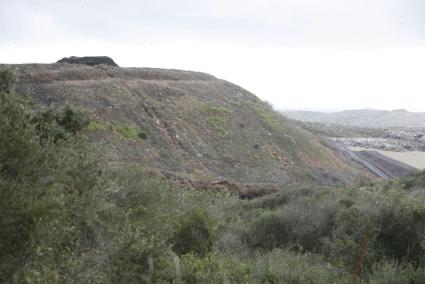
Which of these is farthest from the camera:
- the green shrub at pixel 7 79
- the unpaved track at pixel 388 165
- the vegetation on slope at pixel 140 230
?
the unpaved track at pixel 388 165

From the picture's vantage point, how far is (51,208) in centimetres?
471

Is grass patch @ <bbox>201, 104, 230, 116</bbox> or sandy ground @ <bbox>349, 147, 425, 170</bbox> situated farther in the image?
sandy ground @ <bbox>349, 147, 425, 170</bbox>

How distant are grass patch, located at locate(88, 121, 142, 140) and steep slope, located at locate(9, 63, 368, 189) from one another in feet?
0.29

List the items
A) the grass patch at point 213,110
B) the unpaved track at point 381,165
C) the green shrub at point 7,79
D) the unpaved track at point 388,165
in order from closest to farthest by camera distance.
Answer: the green shrub at point 7,79 < the unpaved track at point 388,165 < the unpaved track at point 381,165 < the grass patch at point 213,110

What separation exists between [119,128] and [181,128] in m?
7.34

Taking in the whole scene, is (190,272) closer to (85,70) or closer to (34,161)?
(34,161)

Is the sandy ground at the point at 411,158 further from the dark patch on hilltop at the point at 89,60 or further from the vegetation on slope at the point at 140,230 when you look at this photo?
the vegetation on slope at the point at 140,230

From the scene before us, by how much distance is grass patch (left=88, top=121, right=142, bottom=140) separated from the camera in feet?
109

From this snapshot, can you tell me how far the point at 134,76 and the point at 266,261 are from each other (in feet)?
132

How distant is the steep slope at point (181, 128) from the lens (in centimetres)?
3384

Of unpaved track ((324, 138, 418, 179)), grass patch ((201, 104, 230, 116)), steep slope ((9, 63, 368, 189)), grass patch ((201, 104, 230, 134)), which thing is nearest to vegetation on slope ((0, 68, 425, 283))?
steep slope ((9, 63, 368, 189))

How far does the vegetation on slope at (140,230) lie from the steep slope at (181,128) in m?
16.2

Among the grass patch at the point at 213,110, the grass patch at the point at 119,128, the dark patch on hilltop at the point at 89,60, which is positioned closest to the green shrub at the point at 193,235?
the grass patch at the point at 119,128

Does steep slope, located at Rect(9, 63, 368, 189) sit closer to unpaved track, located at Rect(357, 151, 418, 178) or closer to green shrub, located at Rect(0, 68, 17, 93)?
unpaved track, located at Rect(357, 151, 418, 178)
